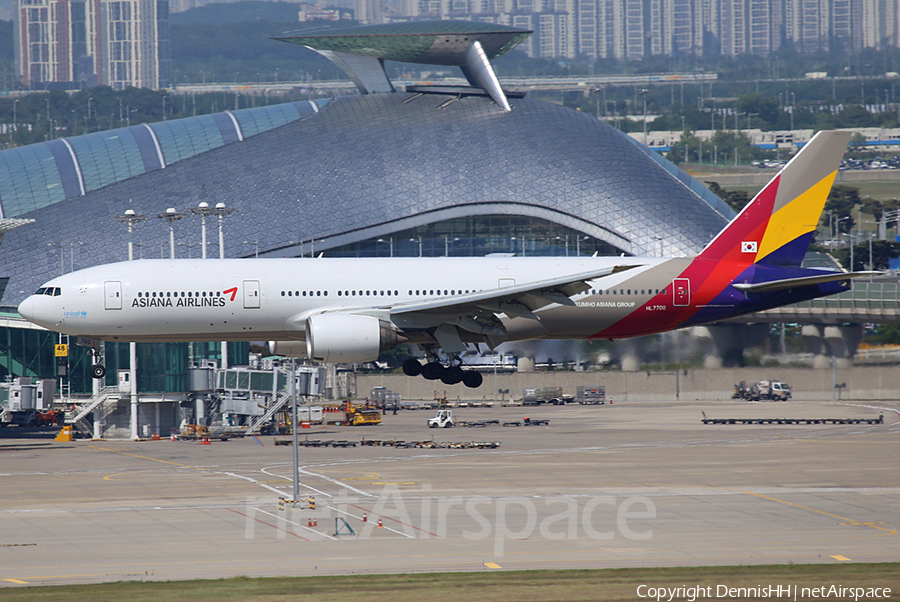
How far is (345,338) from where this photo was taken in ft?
136

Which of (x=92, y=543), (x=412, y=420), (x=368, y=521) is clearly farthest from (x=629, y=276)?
(x=412, y=420)

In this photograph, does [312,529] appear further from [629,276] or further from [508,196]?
[508,196]

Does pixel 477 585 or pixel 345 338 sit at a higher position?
pixel 345 338

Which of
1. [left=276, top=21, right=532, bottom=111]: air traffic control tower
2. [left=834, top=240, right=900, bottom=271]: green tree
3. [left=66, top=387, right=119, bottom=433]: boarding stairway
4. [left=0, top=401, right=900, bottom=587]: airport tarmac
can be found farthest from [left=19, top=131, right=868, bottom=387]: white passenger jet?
[left=834, top=240, right=900, bottom=271]: green tree

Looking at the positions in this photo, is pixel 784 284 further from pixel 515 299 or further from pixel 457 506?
pixel 457 506

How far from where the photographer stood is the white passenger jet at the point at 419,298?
1660 inches

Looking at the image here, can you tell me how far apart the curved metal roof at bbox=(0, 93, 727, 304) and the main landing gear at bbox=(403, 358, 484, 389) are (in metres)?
68.2

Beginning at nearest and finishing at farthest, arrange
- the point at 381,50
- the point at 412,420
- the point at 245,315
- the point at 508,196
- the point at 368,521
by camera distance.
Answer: the point at 368,521, the point at 245,315, the point at 412,420, the point at 508,196, the point at 381,50

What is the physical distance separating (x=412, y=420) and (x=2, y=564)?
5204 cm

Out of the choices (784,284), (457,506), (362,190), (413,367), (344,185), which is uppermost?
(344,185)

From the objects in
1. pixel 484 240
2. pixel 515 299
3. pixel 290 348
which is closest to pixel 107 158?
pixel 484 240

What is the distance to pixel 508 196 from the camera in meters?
117

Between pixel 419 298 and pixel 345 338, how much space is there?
3581mm

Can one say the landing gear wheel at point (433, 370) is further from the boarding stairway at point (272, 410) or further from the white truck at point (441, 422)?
the boarding stairway at point (272, 410)
